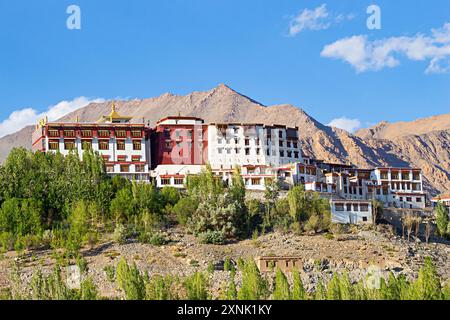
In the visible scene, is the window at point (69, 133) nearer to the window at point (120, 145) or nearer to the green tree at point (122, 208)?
the window at point (120, 145)

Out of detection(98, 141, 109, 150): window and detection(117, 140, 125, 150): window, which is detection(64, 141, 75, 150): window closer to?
detection(98, 141, 109, 150): window

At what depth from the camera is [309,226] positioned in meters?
72.1

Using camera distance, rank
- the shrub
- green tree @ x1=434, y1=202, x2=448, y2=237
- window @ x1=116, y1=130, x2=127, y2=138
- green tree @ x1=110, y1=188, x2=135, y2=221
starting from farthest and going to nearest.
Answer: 1. window @ x1=116, y1=130, x2=127, y2=138
2. green tree @ x1=434, y1=202, x2=448, y2=237
3. green tree @ x1=110, y1=188, x2=135, y2=221
4. the shrub

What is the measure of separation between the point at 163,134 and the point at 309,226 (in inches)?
835

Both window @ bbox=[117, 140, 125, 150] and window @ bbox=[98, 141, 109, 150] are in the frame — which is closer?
window @ bbox=[98, 141, 109, 150]

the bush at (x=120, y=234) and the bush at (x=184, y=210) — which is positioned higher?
the bush at (x=184, y=210)

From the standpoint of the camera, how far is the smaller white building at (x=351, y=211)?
75100 mm

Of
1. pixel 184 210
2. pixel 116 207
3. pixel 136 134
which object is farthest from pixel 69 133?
pixel 184 210

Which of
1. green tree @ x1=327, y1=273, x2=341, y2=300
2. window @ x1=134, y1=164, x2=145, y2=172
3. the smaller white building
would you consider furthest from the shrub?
window @ x1=134, y1=164, x2=145, y2=172

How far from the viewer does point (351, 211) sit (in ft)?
248

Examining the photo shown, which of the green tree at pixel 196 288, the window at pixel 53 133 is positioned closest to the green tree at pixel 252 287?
the green tree at pixel 196 288

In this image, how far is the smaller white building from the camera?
75100mm
